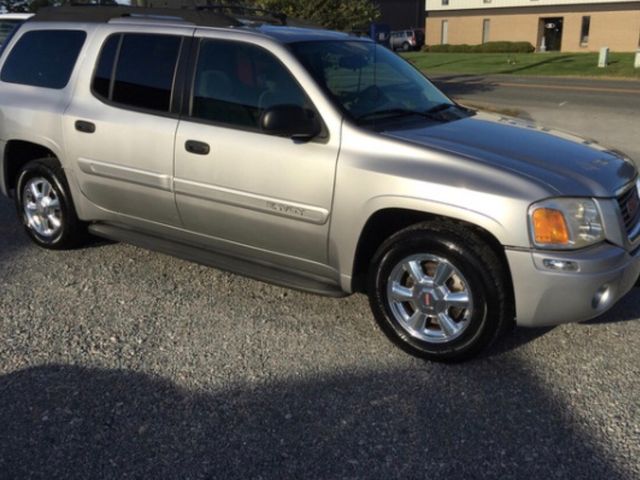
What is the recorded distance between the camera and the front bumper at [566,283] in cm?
343

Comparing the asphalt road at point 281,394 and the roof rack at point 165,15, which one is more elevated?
the roof rack at point 165,15

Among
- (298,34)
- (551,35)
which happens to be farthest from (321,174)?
(551,35)

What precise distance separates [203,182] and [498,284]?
2003 millimetres

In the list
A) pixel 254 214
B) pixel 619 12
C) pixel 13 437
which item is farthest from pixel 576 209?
pixel 619 12

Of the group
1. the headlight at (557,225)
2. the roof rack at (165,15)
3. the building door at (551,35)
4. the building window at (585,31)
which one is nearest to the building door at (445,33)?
the building door at (551,35)

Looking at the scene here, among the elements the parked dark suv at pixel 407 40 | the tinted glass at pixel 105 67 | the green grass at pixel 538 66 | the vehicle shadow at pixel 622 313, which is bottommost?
the vehicle shadow at pixel 622 313

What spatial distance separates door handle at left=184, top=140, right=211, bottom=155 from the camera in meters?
4.36

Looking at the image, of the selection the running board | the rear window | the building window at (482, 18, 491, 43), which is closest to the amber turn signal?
the running board

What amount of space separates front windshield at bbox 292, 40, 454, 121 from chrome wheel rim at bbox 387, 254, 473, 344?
0.99 m

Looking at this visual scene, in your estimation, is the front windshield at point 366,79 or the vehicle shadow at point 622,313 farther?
the vehicle shadow at point 622,313

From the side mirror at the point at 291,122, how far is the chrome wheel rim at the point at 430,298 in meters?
0.94

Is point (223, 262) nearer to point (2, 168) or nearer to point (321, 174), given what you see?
point (321, 174)

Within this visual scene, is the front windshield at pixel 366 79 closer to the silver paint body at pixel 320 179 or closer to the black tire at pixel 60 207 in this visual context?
the silver paint body at pixel 320 179

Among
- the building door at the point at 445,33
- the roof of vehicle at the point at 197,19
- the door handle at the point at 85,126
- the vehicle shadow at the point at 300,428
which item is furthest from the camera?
the building door at the point at 445,33
